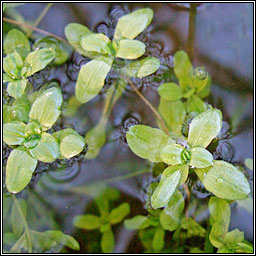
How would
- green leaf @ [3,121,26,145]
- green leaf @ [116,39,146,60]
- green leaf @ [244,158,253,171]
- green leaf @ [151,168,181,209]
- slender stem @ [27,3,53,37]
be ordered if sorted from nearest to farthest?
green leaf @ [151,168,181,209], green leaf @ [3,121,26,145], green leaf @ [116,39,146,60], green leaf @ [244,158,253,171], slender stem @ [27,3,53,37]

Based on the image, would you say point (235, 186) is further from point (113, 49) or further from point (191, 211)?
point (113, 49)

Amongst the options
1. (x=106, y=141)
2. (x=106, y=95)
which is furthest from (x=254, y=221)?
(x=106, y=95)

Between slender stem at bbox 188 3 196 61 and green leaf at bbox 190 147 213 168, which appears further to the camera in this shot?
slender stem at bbox 188 3 196 61

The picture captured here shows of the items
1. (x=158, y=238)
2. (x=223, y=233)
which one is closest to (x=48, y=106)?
(x=158, y=238)

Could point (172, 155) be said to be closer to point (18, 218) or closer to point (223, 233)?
point (223, 233)

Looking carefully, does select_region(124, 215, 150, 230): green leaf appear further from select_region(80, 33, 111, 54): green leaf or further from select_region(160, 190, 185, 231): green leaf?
select_region(80, 33, 111, 54): green leaf

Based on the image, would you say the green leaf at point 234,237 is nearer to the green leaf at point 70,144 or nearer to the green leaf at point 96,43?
the green leaf at point 70,144

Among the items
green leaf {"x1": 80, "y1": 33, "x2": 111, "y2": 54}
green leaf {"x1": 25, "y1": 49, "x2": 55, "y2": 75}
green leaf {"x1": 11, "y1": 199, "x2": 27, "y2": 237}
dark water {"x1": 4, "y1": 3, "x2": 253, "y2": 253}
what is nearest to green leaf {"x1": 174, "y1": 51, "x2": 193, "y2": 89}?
dark water {"x1": 4, "y1": 3, "x2": 253, "y2": 253}
